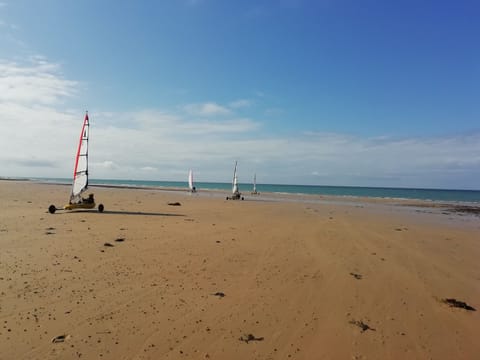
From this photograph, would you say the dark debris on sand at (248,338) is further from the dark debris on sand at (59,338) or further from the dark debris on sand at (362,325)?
the dark debris on sand at (59,338)

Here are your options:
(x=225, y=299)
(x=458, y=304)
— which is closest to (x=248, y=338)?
(x=225, y=299)

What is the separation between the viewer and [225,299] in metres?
6.84

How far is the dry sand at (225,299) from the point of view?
16.5 feet

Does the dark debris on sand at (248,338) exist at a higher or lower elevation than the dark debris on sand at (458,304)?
higher

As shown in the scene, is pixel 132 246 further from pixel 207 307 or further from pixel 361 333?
pixel 361 333

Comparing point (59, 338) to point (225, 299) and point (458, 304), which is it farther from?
point (458, 304)

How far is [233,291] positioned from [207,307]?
3.56 feet

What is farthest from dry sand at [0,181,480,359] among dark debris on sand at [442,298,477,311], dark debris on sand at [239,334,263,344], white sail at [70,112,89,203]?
white sail at [70,112,89,203]

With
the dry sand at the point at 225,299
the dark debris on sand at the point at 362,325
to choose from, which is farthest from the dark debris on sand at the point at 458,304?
the dark debris on sand at the point at 362,325

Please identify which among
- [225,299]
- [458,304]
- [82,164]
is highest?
[82,164]

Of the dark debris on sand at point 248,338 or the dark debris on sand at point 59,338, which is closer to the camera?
the dark debris on sand at point 59,338

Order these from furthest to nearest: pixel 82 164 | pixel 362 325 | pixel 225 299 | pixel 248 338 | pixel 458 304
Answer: pixel 82 164, pixel 458 304, pixel 225 299, pixel 362 325, pixel 248 338

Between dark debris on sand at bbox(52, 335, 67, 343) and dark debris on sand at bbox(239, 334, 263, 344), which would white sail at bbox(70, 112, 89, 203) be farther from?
dark debris on sand at bbox(239, 334, 263, 344)

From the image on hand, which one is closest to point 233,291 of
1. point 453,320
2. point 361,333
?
point 361,333
